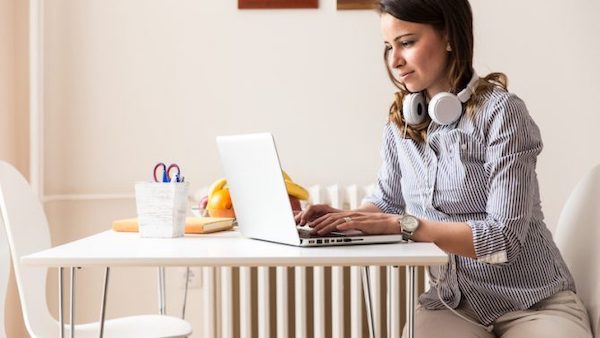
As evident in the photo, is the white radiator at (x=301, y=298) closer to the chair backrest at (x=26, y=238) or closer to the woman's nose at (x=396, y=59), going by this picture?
the chair backrest at (x=26, y=238)

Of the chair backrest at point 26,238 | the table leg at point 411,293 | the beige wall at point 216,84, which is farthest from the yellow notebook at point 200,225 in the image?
the beige wall at point 216,84

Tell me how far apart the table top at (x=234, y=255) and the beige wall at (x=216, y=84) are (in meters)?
1.33

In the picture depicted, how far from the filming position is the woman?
5.17 ft

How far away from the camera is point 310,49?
9.20ft

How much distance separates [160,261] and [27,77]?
66.9 inches

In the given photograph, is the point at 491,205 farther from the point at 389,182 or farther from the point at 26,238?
the point at 26,238

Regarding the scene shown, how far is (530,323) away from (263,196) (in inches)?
22.0

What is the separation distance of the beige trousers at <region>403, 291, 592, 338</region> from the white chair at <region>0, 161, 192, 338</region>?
55cm

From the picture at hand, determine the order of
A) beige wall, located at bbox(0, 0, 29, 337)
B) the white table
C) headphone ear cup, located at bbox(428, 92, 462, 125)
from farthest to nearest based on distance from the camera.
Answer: beige wall, located at bbox(0, 0, 29, 337) → headphone ear cup, located at bbox(428, 92, 462, 125) → the white table

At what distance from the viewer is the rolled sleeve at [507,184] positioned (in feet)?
5.16

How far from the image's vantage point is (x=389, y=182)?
6.48ft

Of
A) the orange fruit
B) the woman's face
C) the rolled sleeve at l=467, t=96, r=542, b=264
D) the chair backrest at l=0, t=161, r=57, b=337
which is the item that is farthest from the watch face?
the chair backrest at l=0, t=161, r=57, b=337

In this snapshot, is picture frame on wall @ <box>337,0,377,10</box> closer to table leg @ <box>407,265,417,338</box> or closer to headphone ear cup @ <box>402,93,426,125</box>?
headphone ear cup @ <box>402,93,426,125</box>

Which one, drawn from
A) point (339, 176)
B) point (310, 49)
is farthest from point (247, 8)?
point (339, 176)
